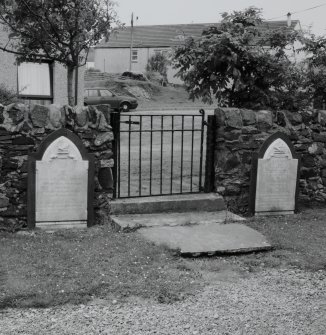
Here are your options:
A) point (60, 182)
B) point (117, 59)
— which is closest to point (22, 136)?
point (60, 182)

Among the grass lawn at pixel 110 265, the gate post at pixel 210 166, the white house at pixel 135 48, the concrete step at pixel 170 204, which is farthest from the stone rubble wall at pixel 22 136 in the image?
the white house at pixel 135 48

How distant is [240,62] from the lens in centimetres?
779

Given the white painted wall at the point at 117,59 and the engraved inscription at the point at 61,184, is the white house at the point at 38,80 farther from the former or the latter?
the white painted wall at the point at 117,59

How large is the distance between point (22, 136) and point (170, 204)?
2082 millimetres

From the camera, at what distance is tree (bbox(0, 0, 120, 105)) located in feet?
26.0

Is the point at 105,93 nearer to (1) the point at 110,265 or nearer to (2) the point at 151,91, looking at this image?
(2) the point at 151,91

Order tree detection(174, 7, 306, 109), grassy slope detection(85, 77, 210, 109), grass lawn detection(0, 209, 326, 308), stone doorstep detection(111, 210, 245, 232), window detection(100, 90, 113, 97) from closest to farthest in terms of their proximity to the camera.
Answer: grass lawn detection(0, 209, 326, 308) → stone doorstep detection(111, 210, 245, 232) → tree detection(174, 7, 306, 109) → window detection(100, 90, 113, 97) → grassy slope detection(85, 77, 210, 109)

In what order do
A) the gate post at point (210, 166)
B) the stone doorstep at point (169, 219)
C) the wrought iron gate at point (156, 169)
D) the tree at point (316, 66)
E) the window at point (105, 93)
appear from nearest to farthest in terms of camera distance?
the stone doorstep at point (169, 219) < the wrought iron gate at point (156, 169) < the gate post at point (210, 166) < the tree at point (316, 66) < the window at point (105, 93)

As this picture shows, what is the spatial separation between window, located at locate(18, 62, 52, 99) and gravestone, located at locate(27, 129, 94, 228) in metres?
9.03

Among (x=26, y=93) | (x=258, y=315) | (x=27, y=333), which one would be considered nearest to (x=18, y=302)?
(x=27, y=333)

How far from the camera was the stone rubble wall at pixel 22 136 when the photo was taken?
20.1 ft

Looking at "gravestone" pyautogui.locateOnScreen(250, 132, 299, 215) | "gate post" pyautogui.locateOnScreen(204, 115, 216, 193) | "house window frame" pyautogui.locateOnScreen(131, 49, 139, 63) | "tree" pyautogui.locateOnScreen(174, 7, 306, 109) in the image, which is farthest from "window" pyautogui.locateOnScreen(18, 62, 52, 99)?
"house window frame" pyautogui.locateOnScreen(131, 49, 139, 63)

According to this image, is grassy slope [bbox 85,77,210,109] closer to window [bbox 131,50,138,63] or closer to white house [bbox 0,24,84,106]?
window [bbox 131,50,138,63]

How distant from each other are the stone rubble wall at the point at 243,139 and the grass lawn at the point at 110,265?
1.04 metres
